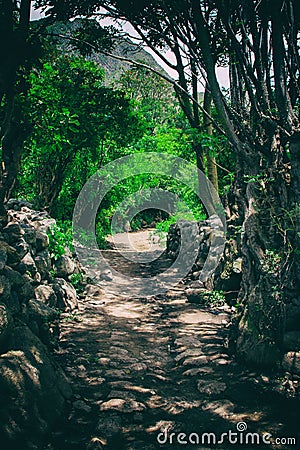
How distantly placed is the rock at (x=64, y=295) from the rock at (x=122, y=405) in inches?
134

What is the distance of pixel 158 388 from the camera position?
13.4 ft

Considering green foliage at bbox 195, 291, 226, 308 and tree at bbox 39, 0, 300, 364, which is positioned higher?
tree at bbox 39, 0, 300, 364

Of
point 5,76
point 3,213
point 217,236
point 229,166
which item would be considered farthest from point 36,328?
point 229,166

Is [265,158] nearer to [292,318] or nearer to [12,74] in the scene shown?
[292,318]


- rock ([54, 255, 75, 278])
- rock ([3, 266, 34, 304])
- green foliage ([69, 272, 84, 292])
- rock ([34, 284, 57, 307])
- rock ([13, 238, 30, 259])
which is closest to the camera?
rock ([3, 266, 34, 304])

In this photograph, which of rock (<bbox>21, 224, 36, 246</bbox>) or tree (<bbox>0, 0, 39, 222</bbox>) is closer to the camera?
tree (<bbox>0, 0, 39, 222</bbox>)

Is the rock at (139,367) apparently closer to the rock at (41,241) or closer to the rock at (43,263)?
the rock at (43,263)

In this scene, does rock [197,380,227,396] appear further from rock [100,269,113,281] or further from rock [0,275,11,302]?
rock [100,269,113,281]

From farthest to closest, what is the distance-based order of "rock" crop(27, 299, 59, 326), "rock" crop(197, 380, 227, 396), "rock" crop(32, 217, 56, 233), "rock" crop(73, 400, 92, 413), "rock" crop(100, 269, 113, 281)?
"rock" crop(100, 269, 113, 281) < "rock" crop(32, 217, 56, 233) < "rock" crop(27, 299, 59, 326) < "rock" crop(197, 380, 227, 396) < "rock" crop(73, 400, 92, 413)

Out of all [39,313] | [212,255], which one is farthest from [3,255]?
[212,255]

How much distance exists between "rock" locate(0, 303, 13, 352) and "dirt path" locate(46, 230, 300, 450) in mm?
858

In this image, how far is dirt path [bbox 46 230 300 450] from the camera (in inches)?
123

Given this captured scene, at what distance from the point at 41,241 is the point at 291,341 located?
192 inches

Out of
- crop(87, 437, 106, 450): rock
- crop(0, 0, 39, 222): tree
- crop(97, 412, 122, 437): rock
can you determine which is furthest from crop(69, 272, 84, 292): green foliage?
crop(87, 437, 106, 450): rock
